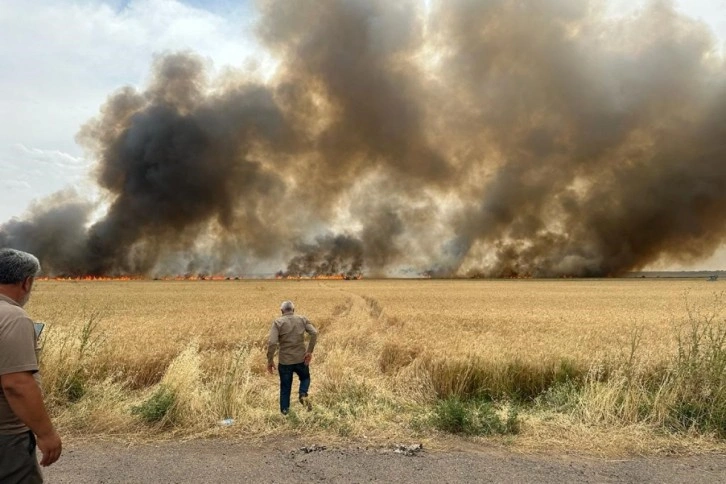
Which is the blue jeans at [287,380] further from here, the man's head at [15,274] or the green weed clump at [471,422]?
the man's head at [15,274]

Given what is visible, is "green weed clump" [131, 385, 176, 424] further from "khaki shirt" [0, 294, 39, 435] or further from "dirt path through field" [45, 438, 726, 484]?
"khaki shirt" [0, 294, 39, 435]

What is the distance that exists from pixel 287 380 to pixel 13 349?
582 cm

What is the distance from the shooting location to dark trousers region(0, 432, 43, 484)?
322cm

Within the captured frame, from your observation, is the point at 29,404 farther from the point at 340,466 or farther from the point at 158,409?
the point at 158,409

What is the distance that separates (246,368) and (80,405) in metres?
2.89

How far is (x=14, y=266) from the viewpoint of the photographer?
349 cm

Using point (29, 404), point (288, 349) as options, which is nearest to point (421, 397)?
point (288, 349)

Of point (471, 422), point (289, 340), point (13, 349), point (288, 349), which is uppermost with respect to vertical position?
point (13, 349)

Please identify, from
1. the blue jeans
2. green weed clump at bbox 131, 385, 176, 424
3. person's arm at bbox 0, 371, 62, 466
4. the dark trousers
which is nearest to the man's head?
person's arm at bbox 0, 371, 62, 466

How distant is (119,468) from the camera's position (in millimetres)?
5910

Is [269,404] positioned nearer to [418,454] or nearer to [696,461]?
[418,454]

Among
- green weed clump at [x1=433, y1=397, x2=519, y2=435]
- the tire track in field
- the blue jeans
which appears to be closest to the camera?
green weed clump at [x1=433, y1=397, x2=519, y2=435]

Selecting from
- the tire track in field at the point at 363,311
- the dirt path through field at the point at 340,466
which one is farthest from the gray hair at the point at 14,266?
the tire track in field at the point at 363,311

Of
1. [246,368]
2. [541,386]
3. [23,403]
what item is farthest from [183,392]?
[541,386]
